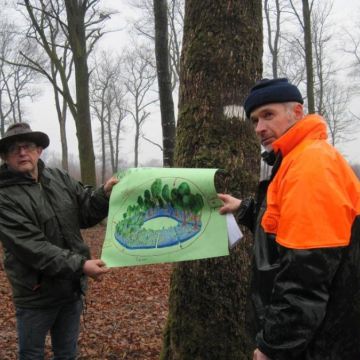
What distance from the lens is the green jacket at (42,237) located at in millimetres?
2941

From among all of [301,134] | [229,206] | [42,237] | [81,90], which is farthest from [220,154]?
[81,90]

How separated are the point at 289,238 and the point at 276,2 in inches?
1039

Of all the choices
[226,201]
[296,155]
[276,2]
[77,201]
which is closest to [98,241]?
[77,201]

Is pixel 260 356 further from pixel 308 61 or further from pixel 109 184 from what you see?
pixel 308 61

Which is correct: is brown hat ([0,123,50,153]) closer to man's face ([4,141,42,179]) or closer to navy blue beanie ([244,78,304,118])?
man's face ([4,141,42,179])

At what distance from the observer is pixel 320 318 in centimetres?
181

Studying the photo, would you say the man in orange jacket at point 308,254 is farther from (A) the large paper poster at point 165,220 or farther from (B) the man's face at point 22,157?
(B) the man's face at point 22,157

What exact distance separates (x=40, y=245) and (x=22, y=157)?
673mm

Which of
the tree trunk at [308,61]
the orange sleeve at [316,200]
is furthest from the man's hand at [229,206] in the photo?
the tree trunk at [308,61]

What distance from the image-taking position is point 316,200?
1771 millimetres

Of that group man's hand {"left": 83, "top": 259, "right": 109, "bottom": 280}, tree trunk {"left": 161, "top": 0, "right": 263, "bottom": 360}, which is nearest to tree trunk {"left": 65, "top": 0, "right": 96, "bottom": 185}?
tree trunk {"left": 161, "top": 0, "right": 263, "bottom": 360}

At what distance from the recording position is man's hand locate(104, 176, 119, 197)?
3.26m

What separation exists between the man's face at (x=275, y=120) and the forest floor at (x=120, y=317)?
3.23 metres

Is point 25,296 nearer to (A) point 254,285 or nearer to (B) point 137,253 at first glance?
(B) point 137,253
